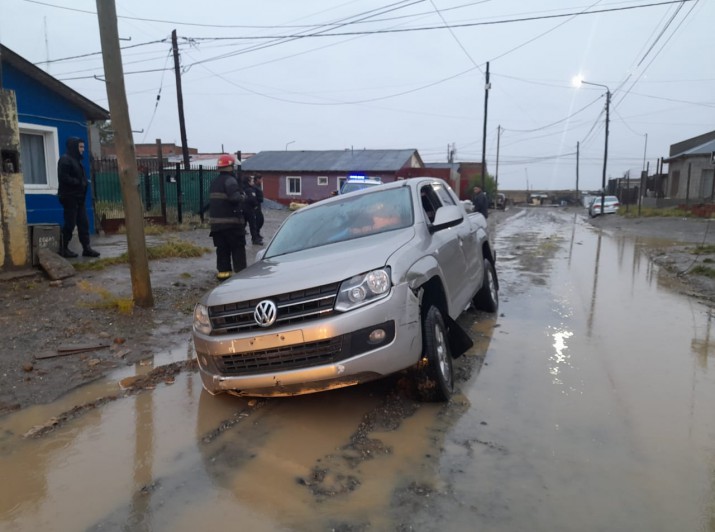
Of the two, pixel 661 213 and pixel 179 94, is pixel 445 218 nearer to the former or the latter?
pixel 179 94

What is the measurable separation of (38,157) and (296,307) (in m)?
10.7

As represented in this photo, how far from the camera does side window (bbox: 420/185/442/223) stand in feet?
18.0

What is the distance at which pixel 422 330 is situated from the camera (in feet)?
13.1

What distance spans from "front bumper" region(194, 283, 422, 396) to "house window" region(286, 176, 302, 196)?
130 ft

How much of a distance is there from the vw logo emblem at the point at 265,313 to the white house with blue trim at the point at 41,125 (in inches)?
380

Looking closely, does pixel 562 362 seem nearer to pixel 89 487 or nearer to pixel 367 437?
pixel 367 437

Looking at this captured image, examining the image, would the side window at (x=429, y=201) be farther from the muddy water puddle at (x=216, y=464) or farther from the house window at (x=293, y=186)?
the house window at (x=293, y=186)

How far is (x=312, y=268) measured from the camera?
13.2 ft

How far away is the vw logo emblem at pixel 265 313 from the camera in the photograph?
3715 millimetres

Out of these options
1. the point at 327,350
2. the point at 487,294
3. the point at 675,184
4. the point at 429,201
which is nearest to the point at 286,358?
the point at 327,350

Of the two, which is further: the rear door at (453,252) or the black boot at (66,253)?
the black boot at (66,253)

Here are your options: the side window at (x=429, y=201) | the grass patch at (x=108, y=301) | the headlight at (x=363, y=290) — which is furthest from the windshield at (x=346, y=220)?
the grass patch at (x=108, y=301)

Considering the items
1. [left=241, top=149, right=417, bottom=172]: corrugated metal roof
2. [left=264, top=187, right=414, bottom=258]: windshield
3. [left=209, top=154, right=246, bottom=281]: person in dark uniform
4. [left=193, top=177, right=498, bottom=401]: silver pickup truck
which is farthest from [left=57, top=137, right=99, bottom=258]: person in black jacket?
[left=241, top=149, right=417, bottom=172]: corrugated metal roof

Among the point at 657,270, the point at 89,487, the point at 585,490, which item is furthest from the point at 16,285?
the point at 657,270
